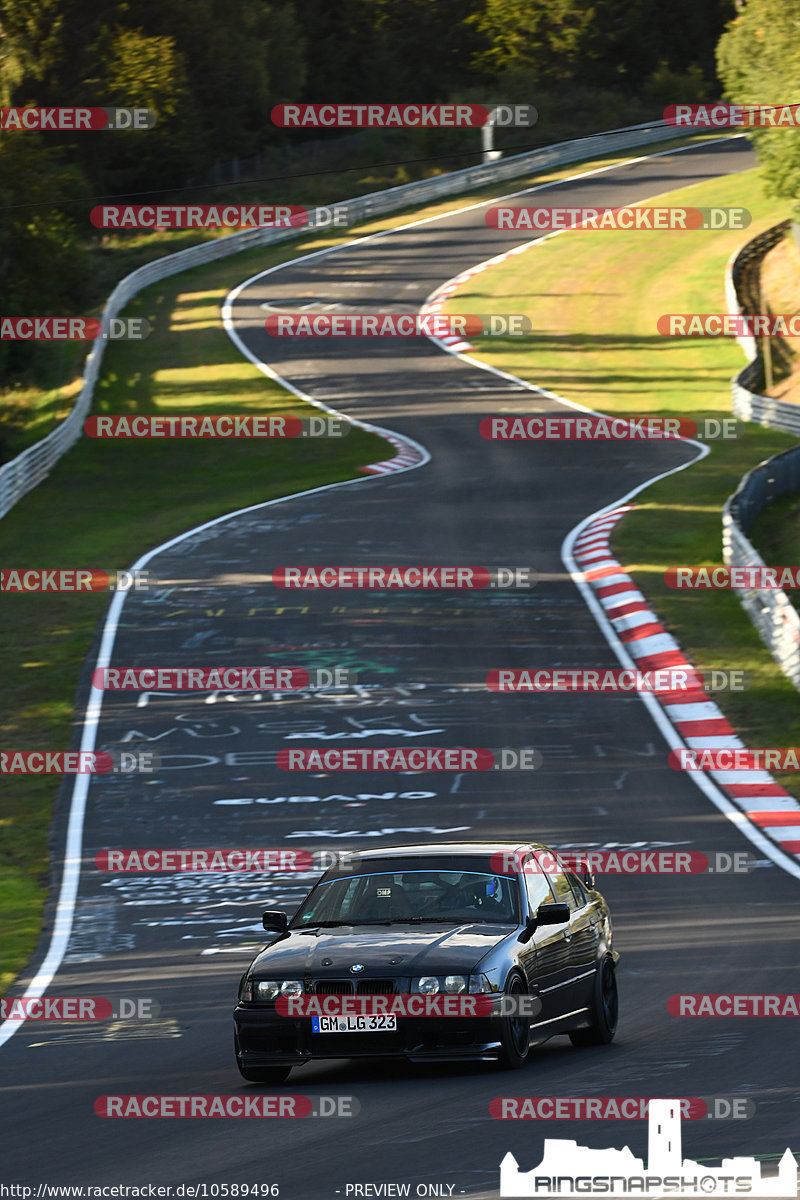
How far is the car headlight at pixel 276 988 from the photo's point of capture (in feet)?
29.7

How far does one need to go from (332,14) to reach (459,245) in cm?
3894

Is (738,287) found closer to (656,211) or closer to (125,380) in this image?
(656,211)

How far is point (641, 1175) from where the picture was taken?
269 inches
